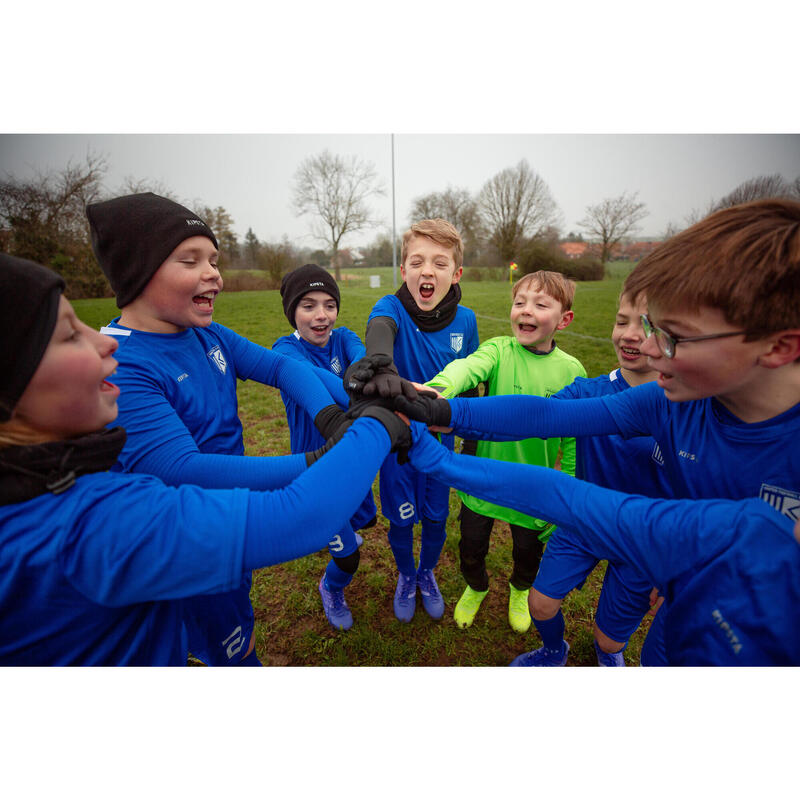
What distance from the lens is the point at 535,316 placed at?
2.48 m

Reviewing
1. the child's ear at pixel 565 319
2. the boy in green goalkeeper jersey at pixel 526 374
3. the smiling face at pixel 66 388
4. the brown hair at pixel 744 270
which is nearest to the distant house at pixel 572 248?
the child's ear at pixel 565 319

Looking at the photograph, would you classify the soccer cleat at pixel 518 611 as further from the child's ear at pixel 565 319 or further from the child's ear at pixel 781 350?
the child's ear at pixel 781 350

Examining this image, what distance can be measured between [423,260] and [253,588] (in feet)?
10.2

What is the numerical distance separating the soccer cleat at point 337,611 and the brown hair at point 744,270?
2.87 meters

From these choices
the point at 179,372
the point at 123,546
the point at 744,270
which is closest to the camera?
the point at 123,546

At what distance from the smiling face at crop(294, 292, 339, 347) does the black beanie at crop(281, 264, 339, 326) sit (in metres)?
0.04

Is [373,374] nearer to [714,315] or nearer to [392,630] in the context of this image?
[714,315]

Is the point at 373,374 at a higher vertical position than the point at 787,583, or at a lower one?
higher

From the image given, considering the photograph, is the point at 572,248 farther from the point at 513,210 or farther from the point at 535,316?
the point at 535,316

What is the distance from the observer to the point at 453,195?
8.75 meters

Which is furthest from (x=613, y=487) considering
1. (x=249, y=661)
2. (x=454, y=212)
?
(x=454, y=212)

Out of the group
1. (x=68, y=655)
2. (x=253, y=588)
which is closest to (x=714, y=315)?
(x=68, y=655)

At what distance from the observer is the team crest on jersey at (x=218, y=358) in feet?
6.19

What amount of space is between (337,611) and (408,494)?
43.9 inches
